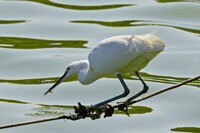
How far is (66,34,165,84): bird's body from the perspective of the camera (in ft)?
23.7

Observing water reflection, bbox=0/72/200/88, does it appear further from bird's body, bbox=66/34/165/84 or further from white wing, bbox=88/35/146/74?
white wing, bbox=88/35/146/74

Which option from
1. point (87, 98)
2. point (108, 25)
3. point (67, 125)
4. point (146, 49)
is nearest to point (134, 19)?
point (108, 25)

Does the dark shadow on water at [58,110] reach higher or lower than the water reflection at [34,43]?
lower

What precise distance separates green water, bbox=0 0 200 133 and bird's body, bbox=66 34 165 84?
1.89 meters

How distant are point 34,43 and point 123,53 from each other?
555cm

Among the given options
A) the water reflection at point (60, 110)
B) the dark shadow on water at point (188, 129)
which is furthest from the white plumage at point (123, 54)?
the water reflection at point (60, 110)

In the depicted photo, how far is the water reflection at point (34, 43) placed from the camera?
12.4 metres

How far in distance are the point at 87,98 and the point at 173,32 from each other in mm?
3387

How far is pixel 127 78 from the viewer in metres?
10.9

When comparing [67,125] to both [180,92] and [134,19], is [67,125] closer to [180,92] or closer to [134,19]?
[180,92]

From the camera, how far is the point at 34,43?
1258 centimetres

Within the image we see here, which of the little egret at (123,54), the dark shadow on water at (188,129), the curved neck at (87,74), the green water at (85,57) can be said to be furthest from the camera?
the green water at (85,57)

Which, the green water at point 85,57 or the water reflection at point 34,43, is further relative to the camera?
the water reflection at point 34,43

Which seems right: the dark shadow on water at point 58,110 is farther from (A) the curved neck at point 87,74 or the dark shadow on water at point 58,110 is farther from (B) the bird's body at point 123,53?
(B) the bird's body at point 123,53
